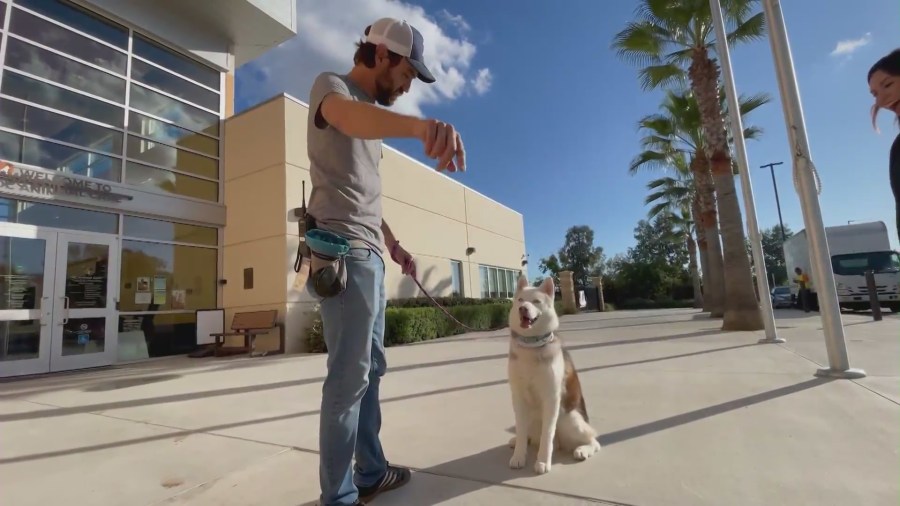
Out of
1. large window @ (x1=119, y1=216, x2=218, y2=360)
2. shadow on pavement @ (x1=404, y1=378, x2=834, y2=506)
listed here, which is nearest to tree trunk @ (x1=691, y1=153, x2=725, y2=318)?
shadow on pavement @ (x1=404, y1=378, x2=834, y2=506)

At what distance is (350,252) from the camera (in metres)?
1.68

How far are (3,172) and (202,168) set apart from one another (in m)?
4.02

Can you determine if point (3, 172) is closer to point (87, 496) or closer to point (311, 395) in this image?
point (311, 395)

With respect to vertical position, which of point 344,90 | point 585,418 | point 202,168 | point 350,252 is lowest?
point 585,418

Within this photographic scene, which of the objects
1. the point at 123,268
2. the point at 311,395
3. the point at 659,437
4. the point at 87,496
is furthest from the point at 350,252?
the point at 123,268

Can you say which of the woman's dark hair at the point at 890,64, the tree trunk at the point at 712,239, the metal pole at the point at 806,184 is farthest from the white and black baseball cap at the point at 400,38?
the tree trunk at the point at 712,239

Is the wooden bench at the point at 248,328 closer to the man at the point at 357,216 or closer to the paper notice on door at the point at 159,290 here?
the paper notice on door at the point at 159,290

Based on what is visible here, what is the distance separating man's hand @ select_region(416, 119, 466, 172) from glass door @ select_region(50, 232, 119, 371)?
1015 centimetres

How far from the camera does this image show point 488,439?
288 cm

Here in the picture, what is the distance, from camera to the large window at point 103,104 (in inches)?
330

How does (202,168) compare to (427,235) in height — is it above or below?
above

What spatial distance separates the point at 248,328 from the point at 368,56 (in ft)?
29.7

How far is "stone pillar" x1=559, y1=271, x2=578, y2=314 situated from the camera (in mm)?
23766

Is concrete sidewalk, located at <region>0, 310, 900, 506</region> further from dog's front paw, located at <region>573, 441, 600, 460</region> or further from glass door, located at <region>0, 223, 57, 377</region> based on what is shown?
glass door, located at <region>0, 223, 57, 377</region>
